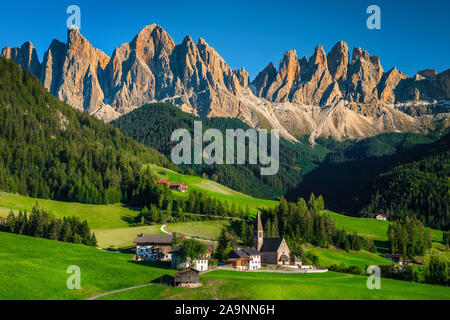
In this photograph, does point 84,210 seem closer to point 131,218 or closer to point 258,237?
point 131,218

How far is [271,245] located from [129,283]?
51980mm

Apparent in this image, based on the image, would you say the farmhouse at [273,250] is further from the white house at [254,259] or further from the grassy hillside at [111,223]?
the grassy hillside at [111,223]

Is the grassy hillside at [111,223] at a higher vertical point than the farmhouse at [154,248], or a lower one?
higher

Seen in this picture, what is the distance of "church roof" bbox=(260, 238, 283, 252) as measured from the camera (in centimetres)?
11931

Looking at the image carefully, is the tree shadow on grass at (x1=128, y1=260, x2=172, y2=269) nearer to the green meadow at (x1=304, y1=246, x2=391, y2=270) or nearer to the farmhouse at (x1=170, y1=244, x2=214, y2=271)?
the farmhouse at (x1=170, y1=244, x2=214, y2=271)

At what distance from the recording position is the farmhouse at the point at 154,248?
113 metres

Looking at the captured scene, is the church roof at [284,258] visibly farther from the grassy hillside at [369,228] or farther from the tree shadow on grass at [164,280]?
the grassy hillside at [369,228]

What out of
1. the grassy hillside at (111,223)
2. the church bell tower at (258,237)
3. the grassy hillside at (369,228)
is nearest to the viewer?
the church bell tower at (258,237)

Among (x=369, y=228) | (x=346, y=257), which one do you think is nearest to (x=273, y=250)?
(x=346, y=257)

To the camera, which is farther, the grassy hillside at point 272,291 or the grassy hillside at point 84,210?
the grassy hillside at point 84,210

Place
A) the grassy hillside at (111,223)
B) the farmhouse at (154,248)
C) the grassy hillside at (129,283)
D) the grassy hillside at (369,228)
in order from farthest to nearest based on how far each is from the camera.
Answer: the grassy hillside at (369,228), the grassy hillside at (111,223), the farmhouse at (154,248), the grassy hillside at (129,283)

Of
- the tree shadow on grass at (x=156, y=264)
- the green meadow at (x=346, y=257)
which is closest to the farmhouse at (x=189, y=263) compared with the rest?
the tree shadow on grass at (x=156, y=264)

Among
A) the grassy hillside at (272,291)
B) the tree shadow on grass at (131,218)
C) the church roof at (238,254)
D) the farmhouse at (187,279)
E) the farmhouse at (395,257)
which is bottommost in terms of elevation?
the farmhouse at (395,257)
